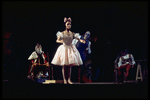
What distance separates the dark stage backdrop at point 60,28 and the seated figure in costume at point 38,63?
0.16 m

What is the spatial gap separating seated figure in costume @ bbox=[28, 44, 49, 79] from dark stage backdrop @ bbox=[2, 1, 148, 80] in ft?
0.51

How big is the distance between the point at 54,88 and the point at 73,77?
2.92 feet

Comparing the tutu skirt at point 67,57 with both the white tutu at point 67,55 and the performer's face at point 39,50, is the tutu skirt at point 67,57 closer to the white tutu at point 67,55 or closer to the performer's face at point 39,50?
the white tutu at point 67,55

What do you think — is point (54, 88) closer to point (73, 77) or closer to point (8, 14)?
point (73, 77)

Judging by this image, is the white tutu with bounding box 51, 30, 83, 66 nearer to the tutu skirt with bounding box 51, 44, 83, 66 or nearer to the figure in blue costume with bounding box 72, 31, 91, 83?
the tutu skirt with bounding box 51, 44, 83, 66

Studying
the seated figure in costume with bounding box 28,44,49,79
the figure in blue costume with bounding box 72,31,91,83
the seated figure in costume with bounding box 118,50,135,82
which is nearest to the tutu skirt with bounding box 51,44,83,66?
the figure in blue costume with bounding box 72,31,91,83

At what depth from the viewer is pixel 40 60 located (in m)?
5.36

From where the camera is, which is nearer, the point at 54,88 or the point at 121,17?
the point at 54,88

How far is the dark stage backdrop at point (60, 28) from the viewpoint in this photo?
540 centimetres

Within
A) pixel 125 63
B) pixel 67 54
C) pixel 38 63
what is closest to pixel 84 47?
pixel 67 54

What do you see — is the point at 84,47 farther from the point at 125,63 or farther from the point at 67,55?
the point at 125,63

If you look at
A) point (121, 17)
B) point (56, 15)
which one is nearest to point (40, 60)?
point (56, 15)

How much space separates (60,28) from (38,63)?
101 centimetres

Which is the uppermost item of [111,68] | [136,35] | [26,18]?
[26,18]
